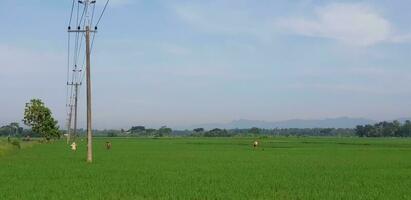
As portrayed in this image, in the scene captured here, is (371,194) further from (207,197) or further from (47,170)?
(47,170)

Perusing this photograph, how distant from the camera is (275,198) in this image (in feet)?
54.4

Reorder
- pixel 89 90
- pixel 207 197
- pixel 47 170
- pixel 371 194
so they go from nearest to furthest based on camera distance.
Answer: pixel 207 197 < pixel 371 194 < pixel 47 170 < pixel 89 90

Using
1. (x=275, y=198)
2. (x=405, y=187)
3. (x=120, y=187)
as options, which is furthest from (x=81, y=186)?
(x=405, y=187)

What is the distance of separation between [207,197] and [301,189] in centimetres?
392

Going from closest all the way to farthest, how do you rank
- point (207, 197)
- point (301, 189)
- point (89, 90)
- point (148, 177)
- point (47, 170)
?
1. point (207, 197)
2. point (301, 189)
3. point (148, 177)
4. point (47, 170)
5. point (89, 90)

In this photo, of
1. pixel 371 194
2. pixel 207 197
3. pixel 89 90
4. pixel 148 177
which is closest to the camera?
pixel 207 197

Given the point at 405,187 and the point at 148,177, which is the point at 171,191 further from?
the point at 405,187

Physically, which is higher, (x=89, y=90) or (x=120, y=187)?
(x=89, y=90)

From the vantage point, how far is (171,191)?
58.5 feet

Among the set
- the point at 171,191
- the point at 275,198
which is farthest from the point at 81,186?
the point at 275,198

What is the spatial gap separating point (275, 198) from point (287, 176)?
7441 mm

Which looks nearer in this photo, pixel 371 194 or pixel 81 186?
pixel 371 194

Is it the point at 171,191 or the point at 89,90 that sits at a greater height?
the point at 89,90

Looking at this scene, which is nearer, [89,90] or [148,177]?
[148,177]
